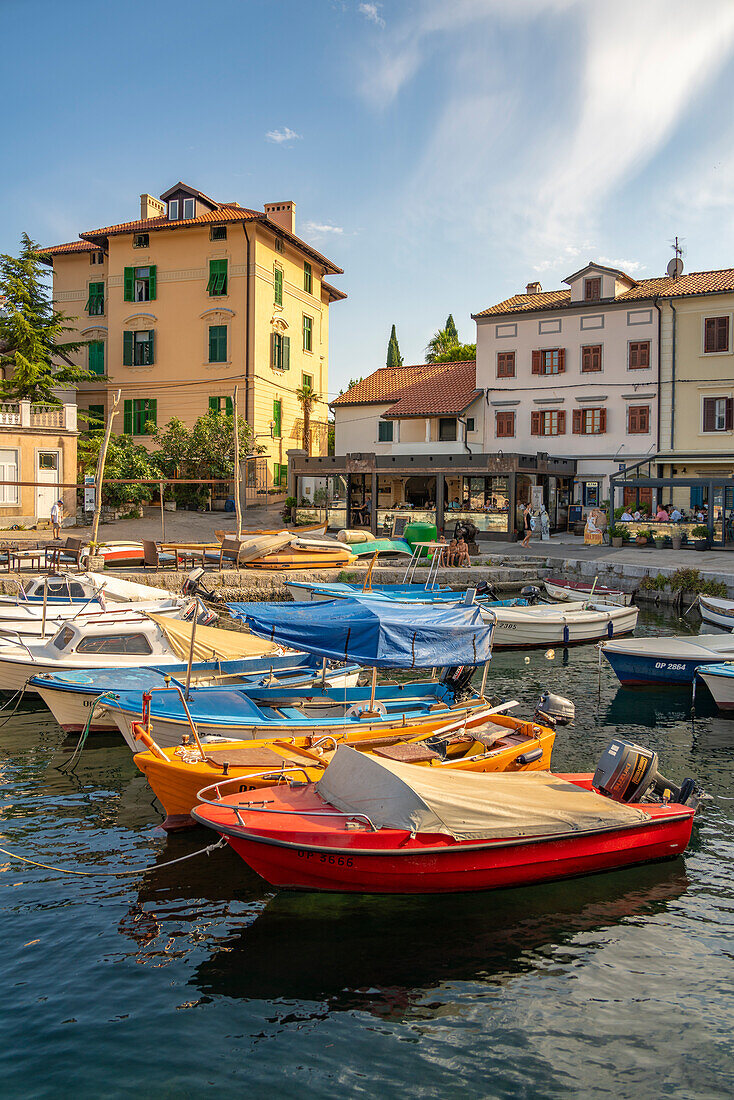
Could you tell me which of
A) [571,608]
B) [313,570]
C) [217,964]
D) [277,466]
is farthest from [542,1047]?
[277,466]

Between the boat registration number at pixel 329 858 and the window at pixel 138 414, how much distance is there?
1663 inches

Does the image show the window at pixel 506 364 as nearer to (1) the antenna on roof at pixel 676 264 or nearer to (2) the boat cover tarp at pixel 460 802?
(1) the antenna on roof at pixel 676 264

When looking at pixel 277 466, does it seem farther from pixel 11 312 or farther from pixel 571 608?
pixel 571 608

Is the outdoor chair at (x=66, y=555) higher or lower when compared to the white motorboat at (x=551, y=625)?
higher

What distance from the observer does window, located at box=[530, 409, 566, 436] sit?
44.6 m

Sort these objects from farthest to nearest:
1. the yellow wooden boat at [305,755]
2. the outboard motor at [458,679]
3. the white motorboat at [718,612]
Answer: the white motorboat at [718,612], the outboard motor at [458,679], the yellow wooden boat at [305,755]

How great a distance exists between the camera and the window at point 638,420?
4234cm

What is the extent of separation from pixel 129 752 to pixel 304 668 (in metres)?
3.79

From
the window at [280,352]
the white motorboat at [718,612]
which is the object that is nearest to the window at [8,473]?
the window at [280,352]

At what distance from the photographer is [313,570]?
3184cm

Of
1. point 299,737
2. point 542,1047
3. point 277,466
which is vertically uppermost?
point 277,466

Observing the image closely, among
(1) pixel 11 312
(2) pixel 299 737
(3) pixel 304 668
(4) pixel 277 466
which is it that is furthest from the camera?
(4) pixel 277 466

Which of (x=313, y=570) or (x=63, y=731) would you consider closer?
(x=63, y=731)

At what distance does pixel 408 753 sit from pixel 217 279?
40269mm
